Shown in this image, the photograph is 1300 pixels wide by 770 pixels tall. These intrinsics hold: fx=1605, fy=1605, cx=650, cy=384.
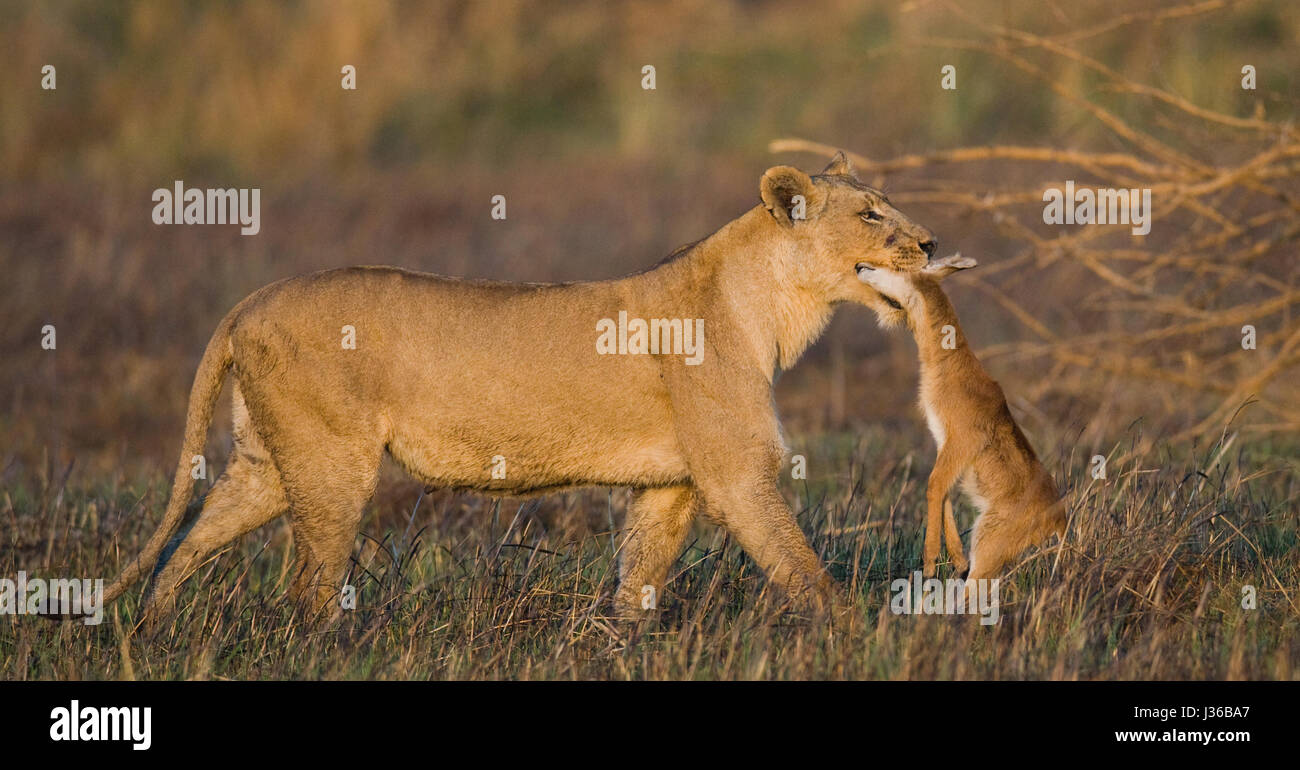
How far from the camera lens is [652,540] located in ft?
20.9

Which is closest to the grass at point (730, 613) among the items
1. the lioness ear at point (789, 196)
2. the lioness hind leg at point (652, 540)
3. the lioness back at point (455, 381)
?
the lioness hind leg at point (652, 540)

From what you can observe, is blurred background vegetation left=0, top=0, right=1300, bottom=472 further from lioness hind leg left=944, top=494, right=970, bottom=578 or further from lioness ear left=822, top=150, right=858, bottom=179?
lioness hind leg left=944, top=494, right=970, bottom=578

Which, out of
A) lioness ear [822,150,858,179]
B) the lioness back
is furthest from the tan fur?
the lioness back

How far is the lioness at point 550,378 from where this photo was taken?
19.5ft

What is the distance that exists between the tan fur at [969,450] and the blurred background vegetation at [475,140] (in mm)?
4681

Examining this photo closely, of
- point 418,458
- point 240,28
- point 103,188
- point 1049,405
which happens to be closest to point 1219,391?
point 1049,405

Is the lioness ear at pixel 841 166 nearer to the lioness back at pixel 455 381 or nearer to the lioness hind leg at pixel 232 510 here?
the lioness back at pixel 455 381

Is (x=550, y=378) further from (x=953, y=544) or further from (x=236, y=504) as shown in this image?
(x=953, y=544)

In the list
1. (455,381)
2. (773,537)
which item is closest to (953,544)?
(773,537)

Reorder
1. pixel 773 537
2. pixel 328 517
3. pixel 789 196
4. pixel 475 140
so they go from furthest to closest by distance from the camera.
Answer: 1. pixel 475 140
2. pixel 789 196
3. pixel 328 517
4. pixel 773 537

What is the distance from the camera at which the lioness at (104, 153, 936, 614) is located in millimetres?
5957

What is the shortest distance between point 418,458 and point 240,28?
15.2 m

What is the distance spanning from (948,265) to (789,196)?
68cm
